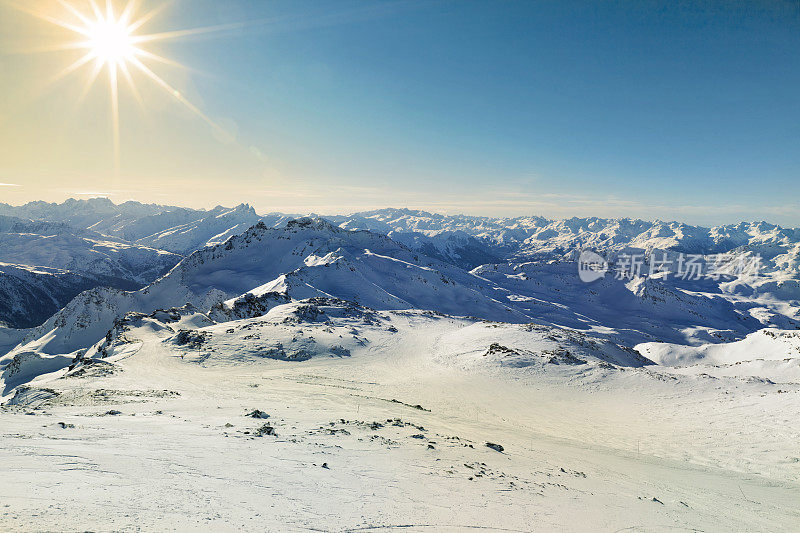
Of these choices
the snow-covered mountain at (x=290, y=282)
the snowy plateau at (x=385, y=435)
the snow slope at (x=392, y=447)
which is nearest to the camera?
the snow slope at (x=392, y=447)

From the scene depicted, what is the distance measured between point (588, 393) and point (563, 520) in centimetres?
2287

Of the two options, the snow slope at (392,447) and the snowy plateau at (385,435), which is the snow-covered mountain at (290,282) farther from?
the snow slope at (392,447)

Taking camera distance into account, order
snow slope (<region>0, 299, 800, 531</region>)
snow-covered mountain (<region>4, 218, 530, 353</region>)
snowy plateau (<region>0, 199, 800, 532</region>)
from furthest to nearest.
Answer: snow-covered mountain (<region>4, 218, 530, 353</region>)
snowy plateau (<region>0, 199, 800, 532</region>)
snow slope (<region>0, 299, 800, 531</region>)

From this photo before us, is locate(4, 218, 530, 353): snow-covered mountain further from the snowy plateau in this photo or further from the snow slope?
the snow slope

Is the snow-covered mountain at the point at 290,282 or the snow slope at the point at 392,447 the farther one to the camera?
the snow-covered mountain at the point at 290,282

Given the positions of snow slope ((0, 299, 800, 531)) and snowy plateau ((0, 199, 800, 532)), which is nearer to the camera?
snow slope ((0, 299, 800, 531))

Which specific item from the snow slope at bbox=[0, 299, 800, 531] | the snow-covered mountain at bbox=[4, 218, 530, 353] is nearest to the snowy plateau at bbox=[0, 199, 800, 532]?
the snow slope at bbox=[0, 299, 800, 531]

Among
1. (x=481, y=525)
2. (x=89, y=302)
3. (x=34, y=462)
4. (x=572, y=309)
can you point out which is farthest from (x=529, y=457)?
(x=572, y=309)

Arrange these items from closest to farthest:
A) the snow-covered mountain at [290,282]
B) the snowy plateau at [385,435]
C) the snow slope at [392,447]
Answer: the snow slope at [392,447], the snowy plateau at [385,435], the snow-covered mountain at [290,282]

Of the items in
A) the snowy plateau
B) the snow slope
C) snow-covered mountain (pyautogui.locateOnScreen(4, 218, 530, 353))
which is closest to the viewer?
the snow slope

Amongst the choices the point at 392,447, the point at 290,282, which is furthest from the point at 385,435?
the point at 290,282

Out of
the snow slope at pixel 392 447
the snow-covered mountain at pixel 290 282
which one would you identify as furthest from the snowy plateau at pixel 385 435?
the snow-covered mountain at pixel 290 282

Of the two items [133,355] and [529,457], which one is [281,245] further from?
[529,457]

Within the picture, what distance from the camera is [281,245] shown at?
135125 millimetres
